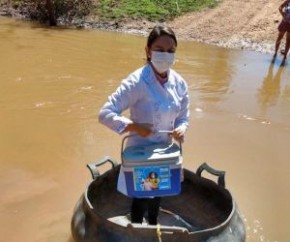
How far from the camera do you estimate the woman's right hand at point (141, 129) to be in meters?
2.74

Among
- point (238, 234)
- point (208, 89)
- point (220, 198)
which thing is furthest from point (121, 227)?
point (208, 89)

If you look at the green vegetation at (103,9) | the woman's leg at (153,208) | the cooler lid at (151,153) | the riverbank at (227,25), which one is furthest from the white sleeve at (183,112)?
the green vegetation at (103,9)

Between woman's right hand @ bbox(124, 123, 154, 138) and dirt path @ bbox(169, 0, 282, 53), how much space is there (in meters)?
8.48

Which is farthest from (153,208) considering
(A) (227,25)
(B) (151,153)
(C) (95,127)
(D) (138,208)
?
(A) (227,25)

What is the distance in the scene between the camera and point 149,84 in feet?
9.29

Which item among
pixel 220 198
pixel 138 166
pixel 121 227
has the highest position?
pixel 138 166

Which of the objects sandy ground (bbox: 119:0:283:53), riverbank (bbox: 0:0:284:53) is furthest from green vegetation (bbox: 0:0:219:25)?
sandy ground (bbox: 119:0:283:53)

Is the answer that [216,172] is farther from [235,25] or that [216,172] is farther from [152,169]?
[235,25]

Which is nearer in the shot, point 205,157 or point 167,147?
point 167,147

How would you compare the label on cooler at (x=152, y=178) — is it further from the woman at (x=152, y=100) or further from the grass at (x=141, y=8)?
the grass at (x=141, y=8)

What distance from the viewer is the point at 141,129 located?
9.08 ft

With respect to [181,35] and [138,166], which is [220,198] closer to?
[138,166]

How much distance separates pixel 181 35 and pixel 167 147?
9213mm

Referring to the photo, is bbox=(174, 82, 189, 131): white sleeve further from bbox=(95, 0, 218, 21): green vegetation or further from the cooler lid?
bbox=(95, 0, 218, 21): green vegetation
